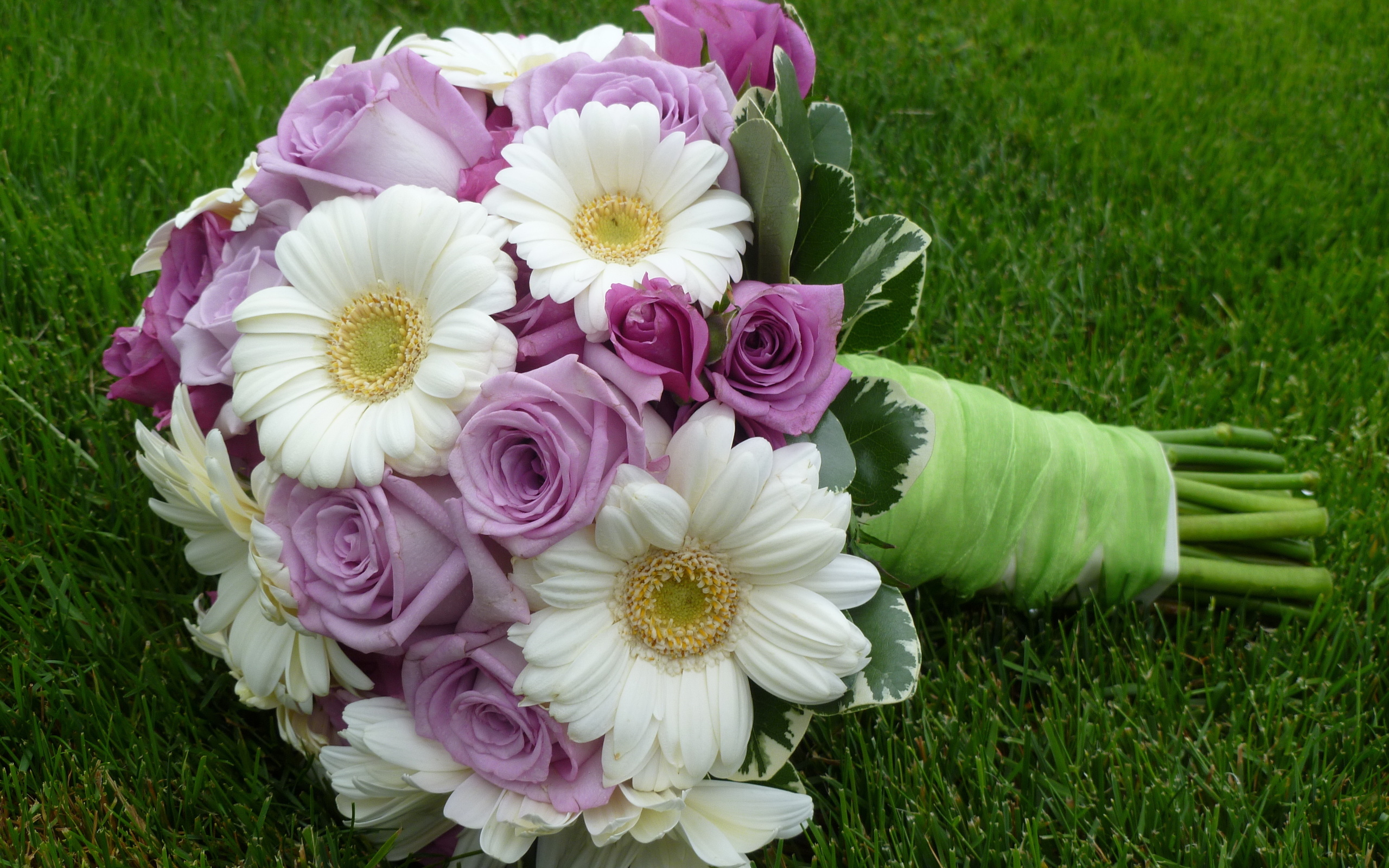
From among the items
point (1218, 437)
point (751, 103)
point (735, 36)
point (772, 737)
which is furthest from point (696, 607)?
point (1218, 437)

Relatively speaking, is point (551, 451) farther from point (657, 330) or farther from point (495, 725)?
point (495, 725)

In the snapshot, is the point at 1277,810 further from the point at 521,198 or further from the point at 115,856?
the point at 115,856

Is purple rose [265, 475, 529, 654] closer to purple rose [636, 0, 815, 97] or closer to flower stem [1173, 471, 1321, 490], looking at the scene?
purple rose [636, 0, 815, 97]

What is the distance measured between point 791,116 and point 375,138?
439 mm

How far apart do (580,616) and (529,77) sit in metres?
0.60

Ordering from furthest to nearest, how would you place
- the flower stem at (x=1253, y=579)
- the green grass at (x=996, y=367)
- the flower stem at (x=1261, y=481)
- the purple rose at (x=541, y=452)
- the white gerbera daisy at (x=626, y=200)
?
the flower stem at (x=1261, y=481) < the flower stem at (x=1253, y=579) < the green grass at (x=996, y=367) < the white gerbera daisy at (x=626, y=200) < the purple rose at (x=541, y=452)

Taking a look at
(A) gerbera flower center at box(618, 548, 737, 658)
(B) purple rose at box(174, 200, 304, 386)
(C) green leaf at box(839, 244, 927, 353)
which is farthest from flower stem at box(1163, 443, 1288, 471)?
(B) purple rose at box(174, 200, 304, 386)

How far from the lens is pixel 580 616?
970 millimetres

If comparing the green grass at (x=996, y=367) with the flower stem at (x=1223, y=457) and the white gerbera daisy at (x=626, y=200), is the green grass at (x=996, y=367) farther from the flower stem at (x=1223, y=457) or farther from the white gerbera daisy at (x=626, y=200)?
the white gerbera daisy at (x=626, y=200)

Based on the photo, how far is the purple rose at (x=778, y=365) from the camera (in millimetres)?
996

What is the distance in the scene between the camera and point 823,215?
1.15 meters

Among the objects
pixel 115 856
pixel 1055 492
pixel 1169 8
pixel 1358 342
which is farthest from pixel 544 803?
pixel 1169 8

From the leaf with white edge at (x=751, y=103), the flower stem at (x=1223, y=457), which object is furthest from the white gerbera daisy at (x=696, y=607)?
the flower stem at (x=1223, y=457)

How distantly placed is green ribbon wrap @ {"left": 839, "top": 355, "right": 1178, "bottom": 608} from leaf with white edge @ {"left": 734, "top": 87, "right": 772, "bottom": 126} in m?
0.41
